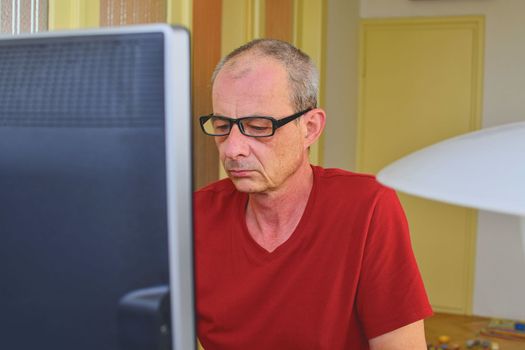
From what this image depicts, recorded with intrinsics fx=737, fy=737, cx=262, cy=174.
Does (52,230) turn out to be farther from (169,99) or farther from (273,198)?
(273,198)

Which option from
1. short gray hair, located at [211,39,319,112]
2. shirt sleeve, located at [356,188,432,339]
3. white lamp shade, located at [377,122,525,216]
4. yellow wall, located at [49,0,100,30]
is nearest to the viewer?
white lamp shade, located at [377,122,525,216]

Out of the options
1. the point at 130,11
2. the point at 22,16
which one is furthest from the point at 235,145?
the point at 130,11

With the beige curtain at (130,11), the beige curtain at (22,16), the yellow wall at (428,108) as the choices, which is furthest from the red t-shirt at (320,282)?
the yellow wall at (428,108)

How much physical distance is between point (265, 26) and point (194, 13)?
2.51ft

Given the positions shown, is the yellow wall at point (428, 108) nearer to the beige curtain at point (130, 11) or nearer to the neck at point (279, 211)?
the beige curtain at point (130, 11)

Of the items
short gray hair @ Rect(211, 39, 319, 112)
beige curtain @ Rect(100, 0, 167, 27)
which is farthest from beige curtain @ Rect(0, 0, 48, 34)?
short gray hair @ Rect(211, 39, 319, 112)

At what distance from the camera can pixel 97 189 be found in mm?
584

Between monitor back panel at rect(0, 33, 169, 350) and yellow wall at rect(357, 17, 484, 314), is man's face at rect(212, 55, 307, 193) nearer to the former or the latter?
monitor back panel at rect(0, 33, 169, 350)

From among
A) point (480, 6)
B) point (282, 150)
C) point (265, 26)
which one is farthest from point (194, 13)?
point (480, 6)

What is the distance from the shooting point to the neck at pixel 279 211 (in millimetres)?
1471

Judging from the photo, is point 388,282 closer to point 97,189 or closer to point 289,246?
point 289,246

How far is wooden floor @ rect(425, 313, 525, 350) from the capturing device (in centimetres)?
466

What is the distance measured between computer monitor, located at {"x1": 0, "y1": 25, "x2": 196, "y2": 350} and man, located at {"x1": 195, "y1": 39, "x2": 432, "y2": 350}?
0.75m

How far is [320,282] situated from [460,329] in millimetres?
3950
